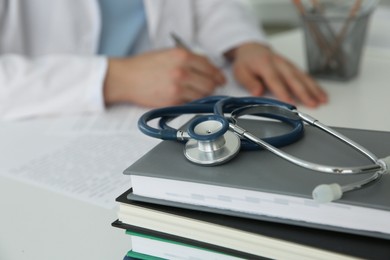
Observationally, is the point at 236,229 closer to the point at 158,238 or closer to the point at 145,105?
the point at 158,238

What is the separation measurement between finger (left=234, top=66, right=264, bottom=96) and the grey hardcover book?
434mm

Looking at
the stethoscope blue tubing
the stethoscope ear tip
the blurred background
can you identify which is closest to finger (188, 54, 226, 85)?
the stethoscope blue tubing

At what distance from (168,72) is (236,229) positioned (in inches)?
20.3

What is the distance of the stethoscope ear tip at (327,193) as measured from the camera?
306mm

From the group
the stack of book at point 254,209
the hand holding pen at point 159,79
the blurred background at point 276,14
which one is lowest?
the blurred background at point 276,14

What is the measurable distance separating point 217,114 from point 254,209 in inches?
3.4

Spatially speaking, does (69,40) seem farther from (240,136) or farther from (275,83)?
(240,136)

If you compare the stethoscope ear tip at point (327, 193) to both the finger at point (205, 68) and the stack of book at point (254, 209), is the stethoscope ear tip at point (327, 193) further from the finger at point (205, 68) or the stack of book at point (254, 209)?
the finger at point (205, 68)

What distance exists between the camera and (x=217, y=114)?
39 centimetres

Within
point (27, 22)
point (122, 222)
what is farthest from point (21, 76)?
point (122, 222)

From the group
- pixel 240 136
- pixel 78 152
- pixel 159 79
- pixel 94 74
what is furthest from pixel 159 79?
pixel 240 136

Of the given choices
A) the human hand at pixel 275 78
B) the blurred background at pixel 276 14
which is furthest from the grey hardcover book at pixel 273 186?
the blurred background at pixel 276 14

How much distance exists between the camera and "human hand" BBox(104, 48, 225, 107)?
2.66ft

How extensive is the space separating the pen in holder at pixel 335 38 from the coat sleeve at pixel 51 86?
360 millimetres
